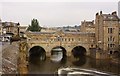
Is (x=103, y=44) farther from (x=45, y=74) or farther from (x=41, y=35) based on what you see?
(x=45, y=74)

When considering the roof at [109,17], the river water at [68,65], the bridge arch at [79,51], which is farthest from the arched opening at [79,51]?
the river water at [68,65]

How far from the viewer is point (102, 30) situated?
6688 cm

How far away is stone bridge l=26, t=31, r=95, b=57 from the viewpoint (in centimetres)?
6925

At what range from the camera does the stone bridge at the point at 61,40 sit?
227 ft

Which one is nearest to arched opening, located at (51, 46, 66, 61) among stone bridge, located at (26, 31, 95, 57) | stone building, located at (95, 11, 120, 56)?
stone bridge, located at (26, 31, 95, 57)

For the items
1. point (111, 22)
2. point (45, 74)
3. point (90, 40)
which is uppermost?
point (111, 22)

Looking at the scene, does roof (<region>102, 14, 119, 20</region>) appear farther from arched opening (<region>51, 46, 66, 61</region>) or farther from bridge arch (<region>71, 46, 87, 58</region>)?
arched opening (<region>51, 46, 66, 61</region>)

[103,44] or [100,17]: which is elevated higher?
[100,17]

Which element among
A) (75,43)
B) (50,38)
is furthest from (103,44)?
(50,38)

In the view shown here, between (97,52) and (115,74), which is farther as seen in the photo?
(97,52)

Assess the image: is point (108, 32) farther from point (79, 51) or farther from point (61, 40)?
A: point (79, 51)

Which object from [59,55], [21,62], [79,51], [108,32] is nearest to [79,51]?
[79,51]

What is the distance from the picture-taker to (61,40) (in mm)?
70500

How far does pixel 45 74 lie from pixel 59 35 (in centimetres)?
3286
